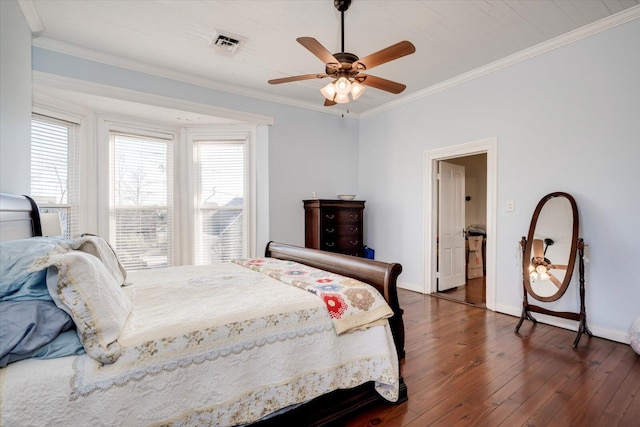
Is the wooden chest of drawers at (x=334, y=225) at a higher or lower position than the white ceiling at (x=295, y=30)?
lower

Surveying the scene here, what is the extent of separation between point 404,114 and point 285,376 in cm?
407

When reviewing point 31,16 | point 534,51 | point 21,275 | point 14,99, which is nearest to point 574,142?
point 534,51

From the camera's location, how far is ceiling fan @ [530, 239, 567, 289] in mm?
3057

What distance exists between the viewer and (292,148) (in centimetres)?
467

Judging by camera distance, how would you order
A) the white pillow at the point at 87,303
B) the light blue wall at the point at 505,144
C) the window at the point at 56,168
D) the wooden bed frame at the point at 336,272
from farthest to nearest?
1. the window at the point at 56,168
2. the light blue wall at the point at 505,144
3. the wooden bed frame at the point at 336,272
4. the white pillow at the point at 87,303

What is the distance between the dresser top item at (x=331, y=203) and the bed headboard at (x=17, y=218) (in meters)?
2.95

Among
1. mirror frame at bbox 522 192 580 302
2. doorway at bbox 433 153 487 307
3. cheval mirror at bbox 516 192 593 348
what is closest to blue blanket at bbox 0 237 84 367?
cheval mirror at bbox 516 192 593 348

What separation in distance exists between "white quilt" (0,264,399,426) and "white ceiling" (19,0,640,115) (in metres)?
2.25

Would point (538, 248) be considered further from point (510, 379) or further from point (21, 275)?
point (21, 275)

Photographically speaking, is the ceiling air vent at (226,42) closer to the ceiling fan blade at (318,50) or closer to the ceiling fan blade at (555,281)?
the ceiling fan blade at (318,50)

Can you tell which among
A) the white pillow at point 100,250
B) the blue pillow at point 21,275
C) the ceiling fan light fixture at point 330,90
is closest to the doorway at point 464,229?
the ceiling fan light fixture at point 330,90

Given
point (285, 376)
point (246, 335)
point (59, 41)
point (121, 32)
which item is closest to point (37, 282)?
point (246, 335)

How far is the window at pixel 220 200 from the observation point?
180 inches

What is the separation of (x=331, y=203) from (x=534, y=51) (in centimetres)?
285
